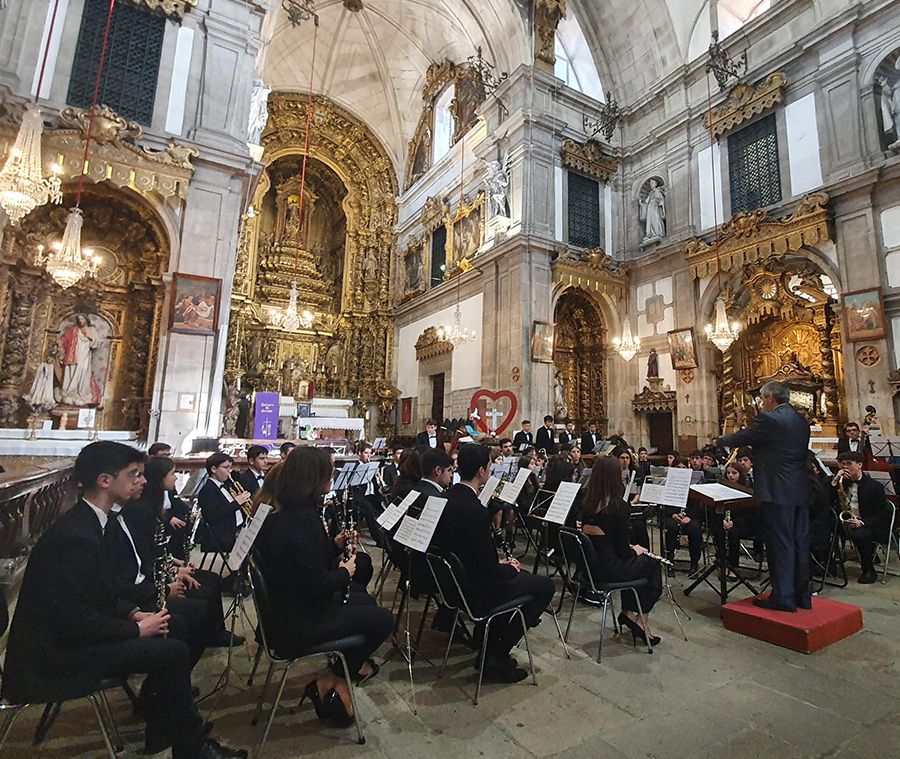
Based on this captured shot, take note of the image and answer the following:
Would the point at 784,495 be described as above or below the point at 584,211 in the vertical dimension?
below

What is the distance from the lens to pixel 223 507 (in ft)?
13.2

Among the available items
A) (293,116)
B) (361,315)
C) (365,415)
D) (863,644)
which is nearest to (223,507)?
(863,644)

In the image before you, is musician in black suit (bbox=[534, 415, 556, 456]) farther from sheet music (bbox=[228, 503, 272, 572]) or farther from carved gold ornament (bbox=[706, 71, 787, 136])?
carved gold ornament (bbox=[706, 71, 787, 136])

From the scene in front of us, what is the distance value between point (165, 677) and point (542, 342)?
11.3 metres

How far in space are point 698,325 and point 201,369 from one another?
→ 1122 cm

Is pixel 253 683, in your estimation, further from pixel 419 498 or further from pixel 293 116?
pixel 293 116

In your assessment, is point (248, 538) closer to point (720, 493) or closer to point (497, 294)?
point (720, 493)

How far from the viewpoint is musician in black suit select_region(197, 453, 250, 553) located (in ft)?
13.0

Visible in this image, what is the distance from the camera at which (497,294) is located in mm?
13484

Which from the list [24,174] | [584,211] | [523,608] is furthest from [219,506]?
[584,211]

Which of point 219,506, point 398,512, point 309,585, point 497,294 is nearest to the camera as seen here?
point 309,585

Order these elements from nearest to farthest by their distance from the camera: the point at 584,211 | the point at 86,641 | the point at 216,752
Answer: the point at 86,641, the point at 216,752, the point at 584,211

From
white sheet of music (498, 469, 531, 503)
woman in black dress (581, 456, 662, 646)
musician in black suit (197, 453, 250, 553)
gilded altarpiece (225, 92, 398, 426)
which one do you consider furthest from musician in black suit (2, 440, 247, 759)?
gilded altarpiece (225, 92, 398, 426)

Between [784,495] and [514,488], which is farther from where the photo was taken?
[514,488]
